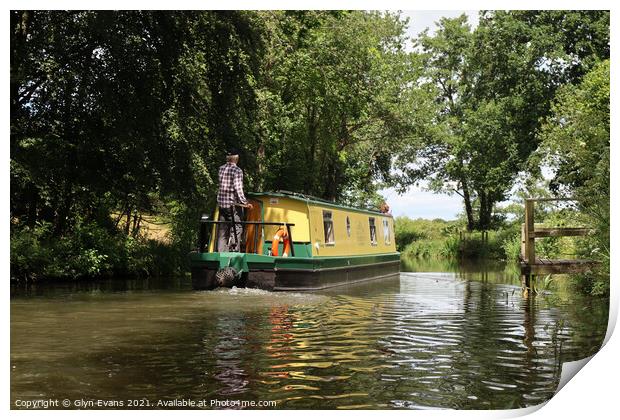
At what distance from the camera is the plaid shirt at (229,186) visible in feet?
43.7

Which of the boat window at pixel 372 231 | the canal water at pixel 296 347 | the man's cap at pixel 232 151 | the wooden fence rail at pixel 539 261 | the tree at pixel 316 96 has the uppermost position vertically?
the tree at pixel 316 96

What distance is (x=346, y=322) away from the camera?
969cm

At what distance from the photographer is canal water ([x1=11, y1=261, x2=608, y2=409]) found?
593cm

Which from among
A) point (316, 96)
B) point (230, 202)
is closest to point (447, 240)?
point (316, 96)

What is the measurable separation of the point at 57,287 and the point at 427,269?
12154 millimetres

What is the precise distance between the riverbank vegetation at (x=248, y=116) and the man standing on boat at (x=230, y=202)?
102cm

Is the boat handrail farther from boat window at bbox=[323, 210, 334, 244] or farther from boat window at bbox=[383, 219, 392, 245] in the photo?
boat window at bbox=[383, 219, 392, 245]

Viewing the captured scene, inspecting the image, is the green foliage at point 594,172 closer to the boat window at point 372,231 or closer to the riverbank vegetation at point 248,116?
the riverbank vegetation at point 248,116

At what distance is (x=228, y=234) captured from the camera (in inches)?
543

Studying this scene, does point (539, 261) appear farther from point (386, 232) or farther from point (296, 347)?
point (386, 232)

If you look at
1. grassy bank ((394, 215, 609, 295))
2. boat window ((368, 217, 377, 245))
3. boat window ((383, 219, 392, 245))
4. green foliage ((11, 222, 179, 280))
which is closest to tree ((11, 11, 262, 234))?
green foliage ((11, 222, 179, 280))

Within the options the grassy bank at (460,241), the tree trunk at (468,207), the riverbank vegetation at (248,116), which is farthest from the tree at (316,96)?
the tree trunk at (468,207)

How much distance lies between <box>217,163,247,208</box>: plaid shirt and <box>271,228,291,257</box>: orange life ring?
108cm
